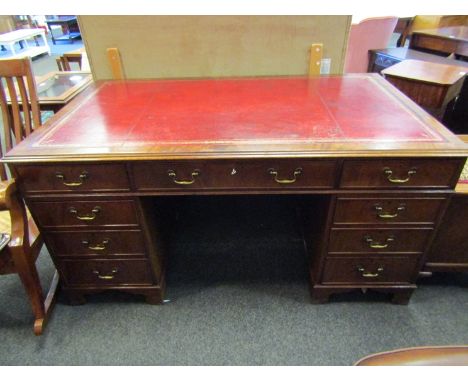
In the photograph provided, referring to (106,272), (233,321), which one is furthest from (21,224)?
(233,321)

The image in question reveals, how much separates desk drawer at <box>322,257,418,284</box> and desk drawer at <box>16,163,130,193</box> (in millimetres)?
872

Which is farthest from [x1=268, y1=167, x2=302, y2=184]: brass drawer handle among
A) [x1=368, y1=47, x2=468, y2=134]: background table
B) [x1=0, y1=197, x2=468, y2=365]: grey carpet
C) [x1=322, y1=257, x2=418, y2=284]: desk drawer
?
[x1=368, y1=47, x2=468, y2=134]: background table

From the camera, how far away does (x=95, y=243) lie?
Result: 1172 millimetres

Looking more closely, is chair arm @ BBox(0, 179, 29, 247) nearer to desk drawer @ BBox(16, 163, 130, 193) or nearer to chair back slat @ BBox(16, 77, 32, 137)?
desk drawer @ BBox(16, 163, 130, 193)

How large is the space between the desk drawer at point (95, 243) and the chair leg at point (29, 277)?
9cm

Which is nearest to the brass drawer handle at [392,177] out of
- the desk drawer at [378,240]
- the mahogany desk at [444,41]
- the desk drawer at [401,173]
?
the desk drawer at [401,173]

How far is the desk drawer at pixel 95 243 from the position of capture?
3.75 ft

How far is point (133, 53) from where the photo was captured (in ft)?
4.87

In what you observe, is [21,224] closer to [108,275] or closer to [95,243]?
[95,243]

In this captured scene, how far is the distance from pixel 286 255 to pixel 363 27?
6.76 feet

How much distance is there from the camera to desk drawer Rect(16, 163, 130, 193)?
3.17 ft

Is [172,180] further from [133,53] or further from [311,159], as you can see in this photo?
[133,53]

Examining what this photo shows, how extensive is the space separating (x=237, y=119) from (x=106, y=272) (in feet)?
2.76
